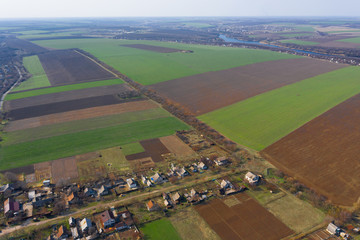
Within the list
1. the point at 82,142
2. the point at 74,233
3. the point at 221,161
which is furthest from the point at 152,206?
the point at 82,142

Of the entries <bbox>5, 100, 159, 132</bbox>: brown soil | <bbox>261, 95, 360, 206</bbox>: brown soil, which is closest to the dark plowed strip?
<bbox>5, 100, 159, 132</bbox>: brown soil

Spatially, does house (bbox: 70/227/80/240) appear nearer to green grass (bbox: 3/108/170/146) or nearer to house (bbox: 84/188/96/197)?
house (bbox: 84/188/96/197)

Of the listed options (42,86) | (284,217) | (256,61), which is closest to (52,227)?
(284,217)

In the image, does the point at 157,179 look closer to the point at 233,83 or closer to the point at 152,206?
the point at 152,206

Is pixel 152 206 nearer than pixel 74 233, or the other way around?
pixel 74 233

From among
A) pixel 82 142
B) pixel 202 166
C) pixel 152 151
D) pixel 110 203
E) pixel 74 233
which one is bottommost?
pixel 110 203

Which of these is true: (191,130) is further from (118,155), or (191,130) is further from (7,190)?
(7,190)

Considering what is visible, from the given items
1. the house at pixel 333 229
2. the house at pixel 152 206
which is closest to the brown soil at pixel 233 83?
the house at pixel 152 206
